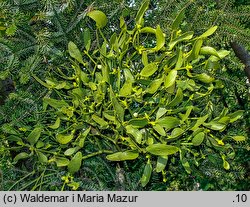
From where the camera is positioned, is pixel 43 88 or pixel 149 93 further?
pixel 43 88

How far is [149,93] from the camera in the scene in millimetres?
613

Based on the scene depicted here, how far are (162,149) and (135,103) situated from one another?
4.1 inches

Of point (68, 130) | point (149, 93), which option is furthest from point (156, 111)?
point (68, 130)

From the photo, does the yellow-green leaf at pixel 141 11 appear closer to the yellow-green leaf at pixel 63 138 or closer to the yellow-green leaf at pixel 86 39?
the yellow-green leaf at pixel 86 39

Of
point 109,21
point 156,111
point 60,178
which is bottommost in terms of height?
point 60,178

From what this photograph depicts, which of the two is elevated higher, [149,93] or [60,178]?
[149,93]

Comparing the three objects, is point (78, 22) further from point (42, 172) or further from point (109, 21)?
point (42, 172)

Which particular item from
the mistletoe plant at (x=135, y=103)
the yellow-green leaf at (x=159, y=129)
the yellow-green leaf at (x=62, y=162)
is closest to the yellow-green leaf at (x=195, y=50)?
the mistletoe plant at (x=135, y=103)

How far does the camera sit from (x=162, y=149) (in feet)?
1.88

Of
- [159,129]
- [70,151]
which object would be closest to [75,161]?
[70,151]

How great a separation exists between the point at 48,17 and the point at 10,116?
0.17 m

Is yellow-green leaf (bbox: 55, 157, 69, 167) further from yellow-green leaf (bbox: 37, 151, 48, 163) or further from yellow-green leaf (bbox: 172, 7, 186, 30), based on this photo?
yellow-green leaf (bbox: 172, 7, 186, 30)

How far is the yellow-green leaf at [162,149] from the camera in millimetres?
570

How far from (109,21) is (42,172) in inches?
9.8
